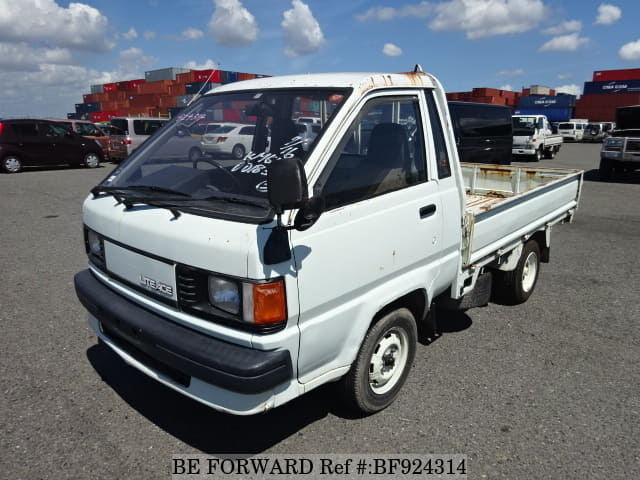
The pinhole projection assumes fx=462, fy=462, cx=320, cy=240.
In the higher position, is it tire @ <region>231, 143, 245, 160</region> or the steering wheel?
tire @ <region>231, 143, 245, 160</region>

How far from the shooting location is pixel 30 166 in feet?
52.3

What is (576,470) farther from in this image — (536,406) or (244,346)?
(244,346)

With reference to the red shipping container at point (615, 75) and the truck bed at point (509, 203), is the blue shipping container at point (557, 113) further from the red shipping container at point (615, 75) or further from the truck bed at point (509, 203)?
the truck bed at point (509, 203)

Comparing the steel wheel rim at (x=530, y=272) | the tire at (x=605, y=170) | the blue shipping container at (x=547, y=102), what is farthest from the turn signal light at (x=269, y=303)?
the blue shipping container at (x=547, y=102)

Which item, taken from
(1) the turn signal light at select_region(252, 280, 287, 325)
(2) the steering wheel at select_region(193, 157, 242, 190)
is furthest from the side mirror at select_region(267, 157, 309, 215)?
(2) the steering wheel at select_region(193, 157, 242, 190)

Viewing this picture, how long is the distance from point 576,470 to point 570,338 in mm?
1801

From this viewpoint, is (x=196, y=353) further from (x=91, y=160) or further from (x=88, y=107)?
(x=88, y=107)

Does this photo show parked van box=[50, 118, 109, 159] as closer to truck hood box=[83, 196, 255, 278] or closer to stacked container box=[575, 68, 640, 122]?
truck hood box=[83, 196, 255, 278]

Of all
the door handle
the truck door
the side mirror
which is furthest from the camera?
the door handle

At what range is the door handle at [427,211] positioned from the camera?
2.93 metres

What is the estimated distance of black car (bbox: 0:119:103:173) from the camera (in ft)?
49.0

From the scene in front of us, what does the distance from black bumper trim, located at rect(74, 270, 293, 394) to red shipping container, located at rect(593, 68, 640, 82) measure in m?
62.7

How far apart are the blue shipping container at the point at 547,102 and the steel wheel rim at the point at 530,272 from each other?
5477 cm

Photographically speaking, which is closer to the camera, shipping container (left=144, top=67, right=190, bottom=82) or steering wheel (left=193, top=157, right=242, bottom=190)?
steering wheel (left=193, top=157, right=242, bottom=190)
